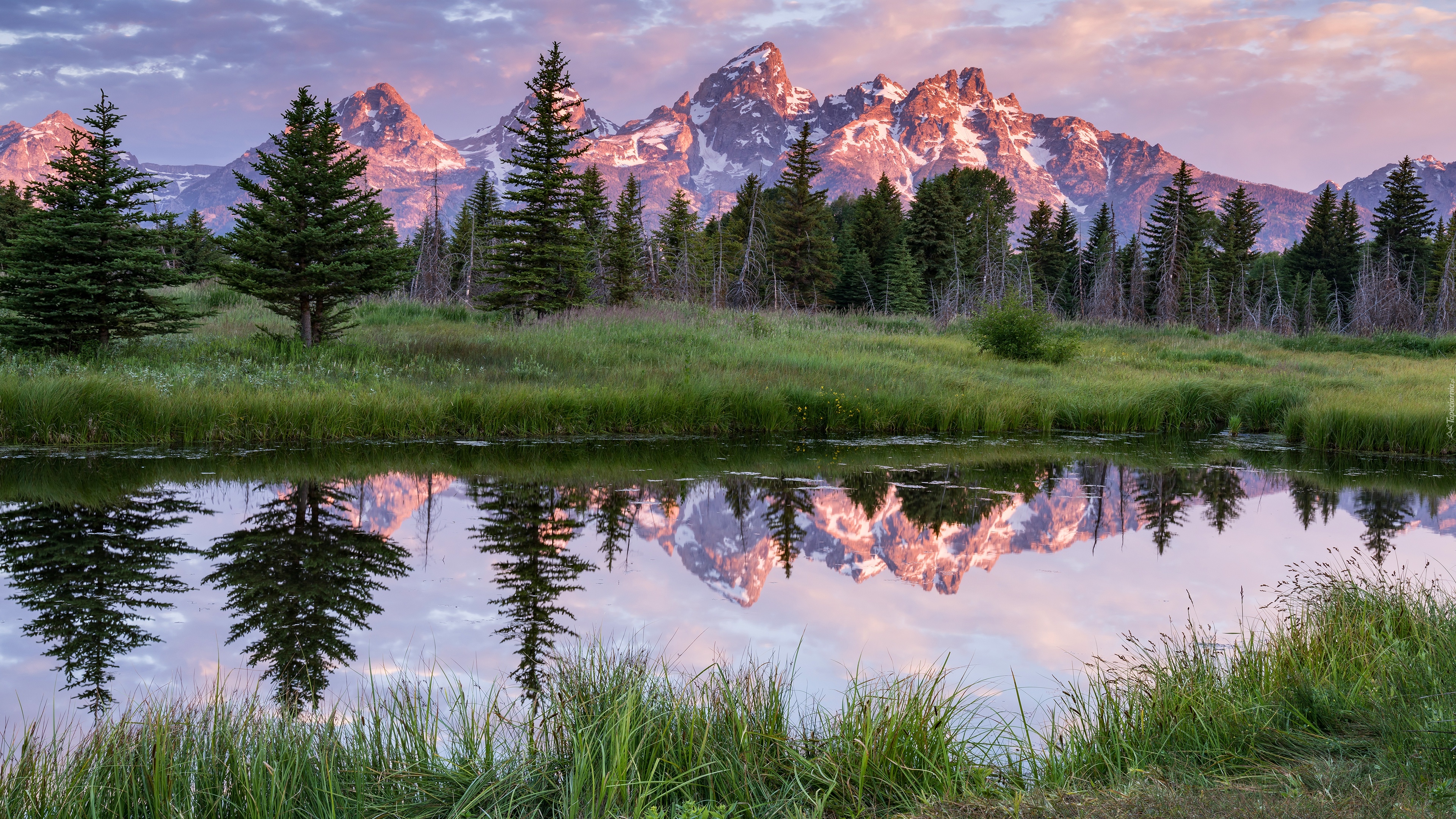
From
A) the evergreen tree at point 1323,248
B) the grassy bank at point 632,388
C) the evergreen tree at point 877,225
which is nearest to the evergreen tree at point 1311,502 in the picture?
the grassy bank at point 632,388

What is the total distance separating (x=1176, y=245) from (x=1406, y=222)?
29355 millimetres

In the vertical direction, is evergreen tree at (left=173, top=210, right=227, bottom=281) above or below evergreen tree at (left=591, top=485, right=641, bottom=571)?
above

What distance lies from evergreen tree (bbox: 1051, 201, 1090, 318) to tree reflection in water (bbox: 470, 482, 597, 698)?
50.1m

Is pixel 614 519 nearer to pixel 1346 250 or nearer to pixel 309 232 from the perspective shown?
pixel 309 232

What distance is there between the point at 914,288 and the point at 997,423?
35234mm

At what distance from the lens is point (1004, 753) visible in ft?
11.6

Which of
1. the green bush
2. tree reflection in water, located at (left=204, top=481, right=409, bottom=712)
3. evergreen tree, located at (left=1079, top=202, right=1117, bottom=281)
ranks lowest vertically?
tree reflection in water, located at (left=204, top=481, right=409, bottom=712)

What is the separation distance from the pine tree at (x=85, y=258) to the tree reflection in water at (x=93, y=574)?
8829mm

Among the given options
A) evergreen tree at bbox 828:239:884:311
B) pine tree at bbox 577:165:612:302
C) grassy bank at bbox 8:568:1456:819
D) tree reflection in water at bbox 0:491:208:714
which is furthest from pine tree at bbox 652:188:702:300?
grassy bank at bbox 8:568:1456:819

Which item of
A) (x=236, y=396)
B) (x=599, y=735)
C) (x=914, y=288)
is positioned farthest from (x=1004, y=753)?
(x=914, y=288)

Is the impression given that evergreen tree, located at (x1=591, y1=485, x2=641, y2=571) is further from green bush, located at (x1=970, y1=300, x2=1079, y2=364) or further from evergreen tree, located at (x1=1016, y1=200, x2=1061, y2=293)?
evergreen tree, located at (x1=1016, y1=200, x2=1061, y2=293)

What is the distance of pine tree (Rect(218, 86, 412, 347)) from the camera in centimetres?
1620

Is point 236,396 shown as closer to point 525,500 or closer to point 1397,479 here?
point 525,500

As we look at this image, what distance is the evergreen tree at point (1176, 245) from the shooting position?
136 ft
